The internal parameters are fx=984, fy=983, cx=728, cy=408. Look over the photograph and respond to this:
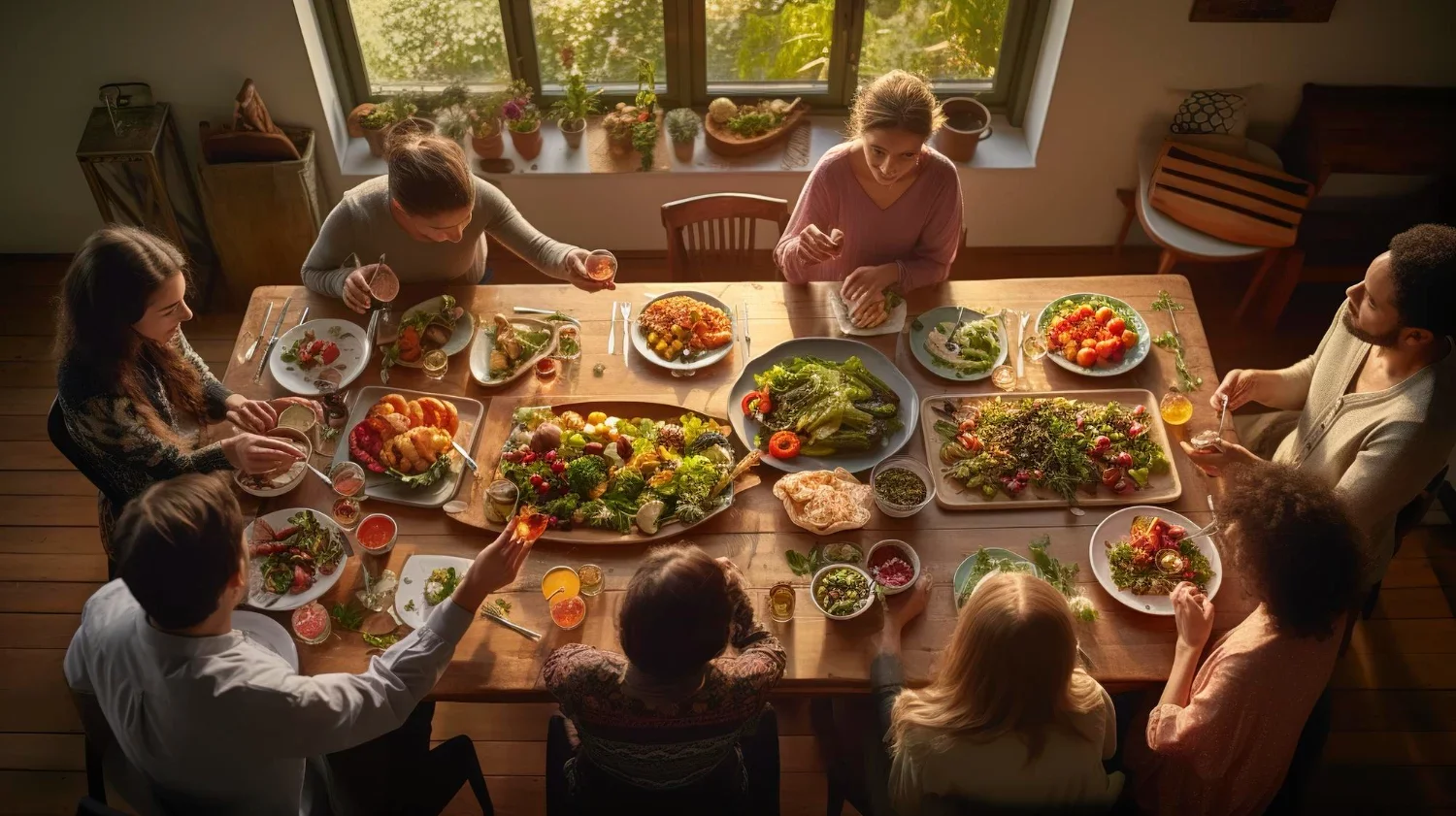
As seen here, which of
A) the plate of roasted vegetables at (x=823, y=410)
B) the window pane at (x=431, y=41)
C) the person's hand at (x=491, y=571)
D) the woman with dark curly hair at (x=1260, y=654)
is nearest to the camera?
the woman with dark curly hair at (x=1260, y=654)

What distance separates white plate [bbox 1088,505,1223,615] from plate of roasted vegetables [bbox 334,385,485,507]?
188 cm

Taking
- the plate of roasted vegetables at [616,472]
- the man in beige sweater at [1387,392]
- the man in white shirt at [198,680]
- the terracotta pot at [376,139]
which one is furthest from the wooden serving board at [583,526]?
the terracotta pot at [376,139]

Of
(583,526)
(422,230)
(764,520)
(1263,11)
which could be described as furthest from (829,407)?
(1263,11)

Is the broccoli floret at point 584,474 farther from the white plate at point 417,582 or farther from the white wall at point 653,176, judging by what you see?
the white wall at point 653,176

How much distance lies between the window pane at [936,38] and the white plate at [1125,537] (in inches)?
114

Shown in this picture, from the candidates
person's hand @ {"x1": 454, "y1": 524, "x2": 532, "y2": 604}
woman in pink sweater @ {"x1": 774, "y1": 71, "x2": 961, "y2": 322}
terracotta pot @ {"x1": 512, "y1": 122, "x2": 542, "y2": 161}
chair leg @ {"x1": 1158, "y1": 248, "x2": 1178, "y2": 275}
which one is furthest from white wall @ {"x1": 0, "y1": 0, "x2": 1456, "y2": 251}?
person's hand @ {"x1": 454, "y1": 524, "x2": 532, "y2": 604}

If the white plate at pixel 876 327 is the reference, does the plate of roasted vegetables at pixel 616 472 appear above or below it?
below

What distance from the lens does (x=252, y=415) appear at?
298 centimetres

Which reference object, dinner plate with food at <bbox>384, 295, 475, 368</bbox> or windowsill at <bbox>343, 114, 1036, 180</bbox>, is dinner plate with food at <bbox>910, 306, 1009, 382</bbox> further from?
windowsill at <bbox>343, 114, 1036, 180</bbox>

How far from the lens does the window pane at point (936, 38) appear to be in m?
4.75

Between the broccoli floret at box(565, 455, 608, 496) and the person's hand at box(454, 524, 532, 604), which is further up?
the person's hand at box(454, 524, 532, 604)

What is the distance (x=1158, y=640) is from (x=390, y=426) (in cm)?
228

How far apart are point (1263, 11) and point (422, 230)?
3719 mm

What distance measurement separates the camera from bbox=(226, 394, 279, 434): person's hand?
298cm
